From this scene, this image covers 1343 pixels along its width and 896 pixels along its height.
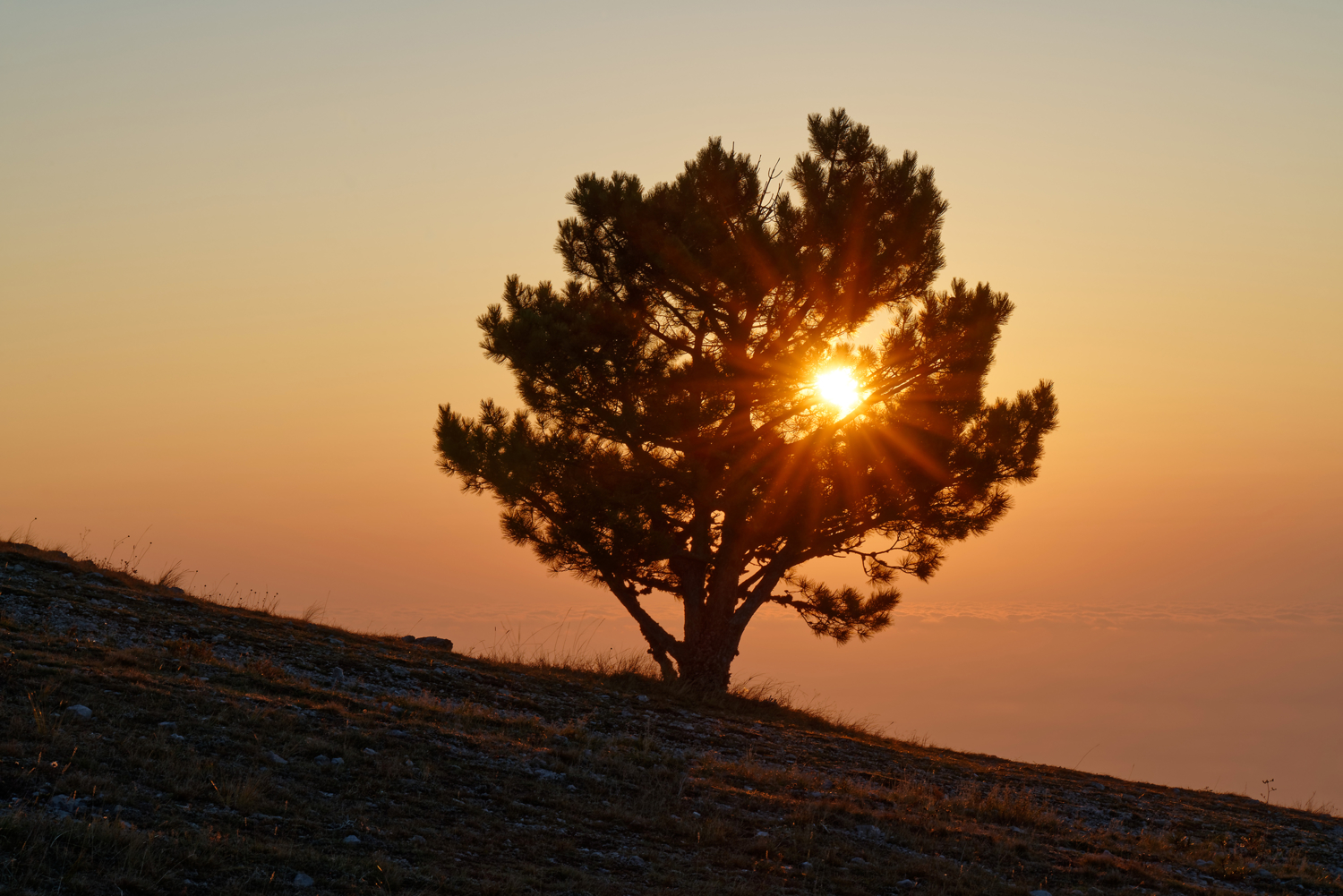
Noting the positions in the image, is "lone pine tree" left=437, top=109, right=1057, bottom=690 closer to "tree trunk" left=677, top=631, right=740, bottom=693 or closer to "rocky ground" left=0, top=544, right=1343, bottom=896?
"tree trunk" left=677, top=631, right=740, bottom=693

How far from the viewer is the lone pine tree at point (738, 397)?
19.0 meters

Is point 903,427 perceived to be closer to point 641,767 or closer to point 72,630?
point 641,767

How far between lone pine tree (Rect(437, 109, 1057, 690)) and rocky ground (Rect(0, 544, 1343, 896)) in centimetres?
450

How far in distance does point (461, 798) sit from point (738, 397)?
12213mm

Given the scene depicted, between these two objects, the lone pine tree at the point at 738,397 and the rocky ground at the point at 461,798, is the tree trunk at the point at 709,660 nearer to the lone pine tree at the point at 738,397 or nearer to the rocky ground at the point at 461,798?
the lone pine tree at the point at 738,397

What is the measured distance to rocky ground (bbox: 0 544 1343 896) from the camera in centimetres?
652

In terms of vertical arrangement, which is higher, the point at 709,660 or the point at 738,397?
the point at 738,397

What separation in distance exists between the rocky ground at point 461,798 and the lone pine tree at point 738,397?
4.50 metres

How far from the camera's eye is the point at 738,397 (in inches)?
773

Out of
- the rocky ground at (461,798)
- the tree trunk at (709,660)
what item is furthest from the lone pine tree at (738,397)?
the rocky ground at (461,798)

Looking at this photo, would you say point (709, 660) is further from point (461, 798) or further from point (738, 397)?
point (461, 798)

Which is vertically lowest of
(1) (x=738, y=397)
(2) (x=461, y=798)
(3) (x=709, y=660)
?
(2) (x=461, y=798)

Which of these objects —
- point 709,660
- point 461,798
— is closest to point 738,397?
point 709,660

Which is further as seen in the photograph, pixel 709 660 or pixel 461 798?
pixel 709 660
